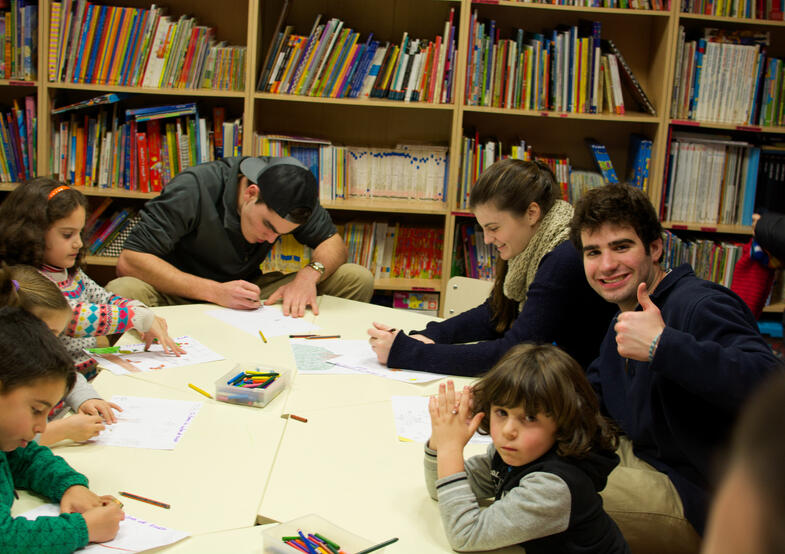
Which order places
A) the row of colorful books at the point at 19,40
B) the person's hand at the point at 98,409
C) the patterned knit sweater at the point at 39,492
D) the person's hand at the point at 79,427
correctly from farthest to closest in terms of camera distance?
the row of colorful books at the point at 19,40 → the person's hand at the point at 98,409 → the person's hand at the point at 79,427 → the patterned knit sweater at the point at 39,492

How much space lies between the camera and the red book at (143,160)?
11.6 feet

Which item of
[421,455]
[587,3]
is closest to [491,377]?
[421,455]

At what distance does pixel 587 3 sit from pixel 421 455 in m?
2.73

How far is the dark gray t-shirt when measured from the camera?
2.76 m

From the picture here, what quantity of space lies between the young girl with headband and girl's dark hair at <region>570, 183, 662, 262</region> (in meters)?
1.18

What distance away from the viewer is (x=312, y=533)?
1165mm

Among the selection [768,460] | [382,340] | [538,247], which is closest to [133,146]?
[382,340]

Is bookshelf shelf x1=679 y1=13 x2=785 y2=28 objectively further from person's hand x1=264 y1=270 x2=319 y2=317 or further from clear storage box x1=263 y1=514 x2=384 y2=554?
clear storage box x1=263 y1=514 x2=384 y2=554

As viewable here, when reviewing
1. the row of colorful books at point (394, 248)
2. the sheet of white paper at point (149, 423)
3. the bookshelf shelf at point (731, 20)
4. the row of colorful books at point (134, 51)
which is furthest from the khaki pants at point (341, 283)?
the bookshelf shelf at point (731, 20)

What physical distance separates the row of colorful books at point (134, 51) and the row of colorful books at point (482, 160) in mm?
1154

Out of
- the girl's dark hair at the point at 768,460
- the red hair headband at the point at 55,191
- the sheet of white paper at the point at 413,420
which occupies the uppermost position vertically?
the girl's dark hair at the point at 768,460

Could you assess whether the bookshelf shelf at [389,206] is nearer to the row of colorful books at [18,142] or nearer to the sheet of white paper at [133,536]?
the row of colorful books at [18,142]

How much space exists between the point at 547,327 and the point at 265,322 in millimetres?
915

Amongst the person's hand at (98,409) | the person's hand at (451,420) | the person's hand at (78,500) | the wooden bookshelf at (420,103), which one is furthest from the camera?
the wooden bookshelf at (420,103)
